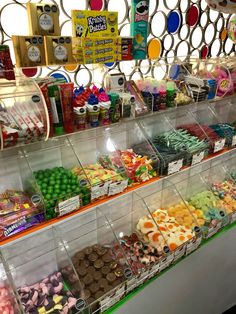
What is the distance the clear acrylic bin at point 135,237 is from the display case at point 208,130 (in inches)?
31.0

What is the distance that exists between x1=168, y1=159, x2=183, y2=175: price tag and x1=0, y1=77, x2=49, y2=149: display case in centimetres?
98

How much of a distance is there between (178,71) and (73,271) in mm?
1788

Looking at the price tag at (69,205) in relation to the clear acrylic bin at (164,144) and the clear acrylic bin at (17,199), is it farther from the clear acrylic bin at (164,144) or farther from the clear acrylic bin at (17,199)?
the clear acrylic bin at (164,144)

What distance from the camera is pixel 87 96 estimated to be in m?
1.75

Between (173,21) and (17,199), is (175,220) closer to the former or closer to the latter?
(17,199)

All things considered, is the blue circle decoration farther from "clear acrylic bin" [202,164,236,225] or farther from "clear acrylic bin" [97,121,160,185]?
"clear acrylic bin" [202,164,236,225]

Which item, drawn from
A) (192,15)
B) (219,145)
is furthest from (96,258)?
(192,15)

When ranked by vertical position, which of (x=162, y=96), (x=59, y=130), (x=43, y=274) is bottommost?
(x=43, y=274)

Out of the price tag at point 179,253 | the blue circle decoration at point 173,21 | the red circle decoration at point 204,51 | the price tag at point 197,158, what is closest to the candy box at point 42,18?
the price tag at point 197,158

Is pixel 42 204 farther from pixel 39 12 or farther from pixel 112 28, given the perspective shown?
pixel 112 28

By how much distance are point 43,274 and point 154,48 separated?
2185 millimetres

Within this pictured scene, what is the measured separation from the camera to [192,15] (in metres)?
2.88

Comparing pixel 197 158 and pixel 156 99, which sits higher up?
pixel 156 99

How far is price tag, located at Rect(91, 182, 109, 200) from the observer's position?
5.82 feet
